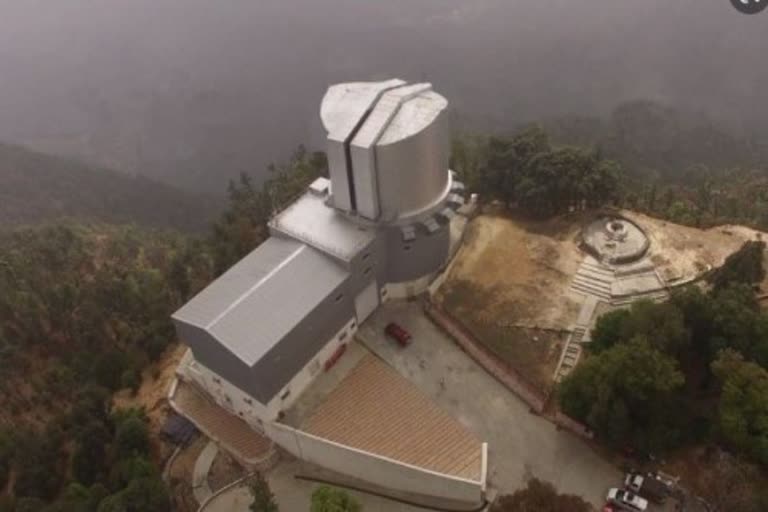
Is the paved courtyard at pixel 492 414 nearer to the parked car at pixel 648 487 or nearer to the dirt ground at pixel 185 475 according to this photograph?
the parked car at pixel 648 487

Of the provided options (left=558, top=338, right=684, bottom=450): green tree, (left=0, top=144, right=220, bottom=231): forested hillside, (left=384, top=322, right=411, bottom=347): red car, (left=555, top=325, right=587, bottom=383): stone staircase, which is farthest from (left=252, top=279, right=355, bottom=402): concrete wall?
(left=0, top=144, right=220, bottom=231): forested hillside

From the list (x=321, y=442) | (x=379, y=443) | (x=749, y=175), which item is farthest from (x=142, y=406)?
(x=749, y=175)

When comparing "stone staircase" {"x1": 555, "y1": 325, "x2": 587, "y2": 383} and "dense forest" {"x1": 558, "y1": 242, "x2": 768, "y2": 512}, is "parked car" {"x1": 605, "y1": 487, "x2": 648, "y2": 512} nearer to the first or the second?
"dense forest" {"x1": 558, "y1": 242, "x2": 768, "y2": 512}

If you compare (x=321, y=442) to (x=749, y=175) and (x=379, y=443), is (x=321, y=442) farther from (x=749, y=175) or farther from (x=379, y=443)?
(x=749, y=175)

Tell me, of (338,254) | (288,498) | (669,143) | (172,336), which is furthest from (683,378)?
(669,143)

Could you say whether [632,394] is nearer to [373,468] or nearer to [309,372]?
[373,468]

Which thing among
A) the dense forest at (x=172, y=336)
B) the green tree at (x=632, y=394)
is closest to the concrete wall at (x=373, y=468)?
the dense forest at (x=172, y=336)
